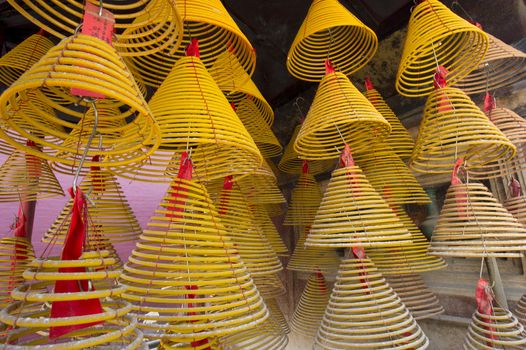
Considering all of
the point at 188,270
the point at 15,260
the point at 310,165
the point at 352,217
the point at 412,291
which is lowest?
the point at 412,291

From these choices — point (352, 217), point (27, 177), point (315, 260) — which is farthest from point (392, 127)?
point (27, 177)

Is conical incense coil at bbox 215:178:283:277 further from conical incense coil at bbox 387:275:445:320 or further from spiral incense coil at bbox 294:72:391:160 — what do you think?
conical incense coil at bbox 387:275:445:320

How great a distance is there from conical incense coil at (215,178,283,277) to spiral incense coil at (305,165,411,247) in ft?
1.06

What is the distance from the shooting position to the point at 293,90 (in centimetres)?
338

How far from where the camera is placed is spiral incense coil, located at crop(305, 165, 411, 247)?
1368 mm

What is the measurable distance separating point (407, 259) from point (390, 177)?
48 centimetres

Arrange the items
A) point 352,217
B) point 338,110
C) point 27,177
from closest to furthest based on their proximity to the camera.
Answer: point 352,217 → point 338,110 → point 27,177

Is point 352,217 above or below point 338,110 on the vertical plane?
below

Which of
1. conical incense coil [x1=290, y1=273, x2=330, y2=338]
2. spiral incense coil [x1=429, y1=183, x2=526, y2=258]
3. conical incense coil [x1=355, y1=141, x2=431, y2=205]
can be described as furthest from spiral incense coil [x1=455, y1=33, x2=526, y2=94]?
conical incense coil [x1=290, y1=273, x2=330, y2=338]

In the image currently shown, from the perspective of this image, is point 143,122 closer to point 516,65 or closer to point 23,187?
point 23,187

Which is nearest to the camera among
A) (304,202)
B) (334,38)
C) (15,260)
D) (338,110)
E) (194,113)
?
(194,113)

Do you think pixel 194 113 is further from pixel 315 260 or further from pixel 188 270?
pixel 315 260

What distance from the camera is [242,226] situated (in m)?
1.77

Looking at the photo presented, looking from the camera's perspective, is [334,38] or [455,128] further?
[334,38]
